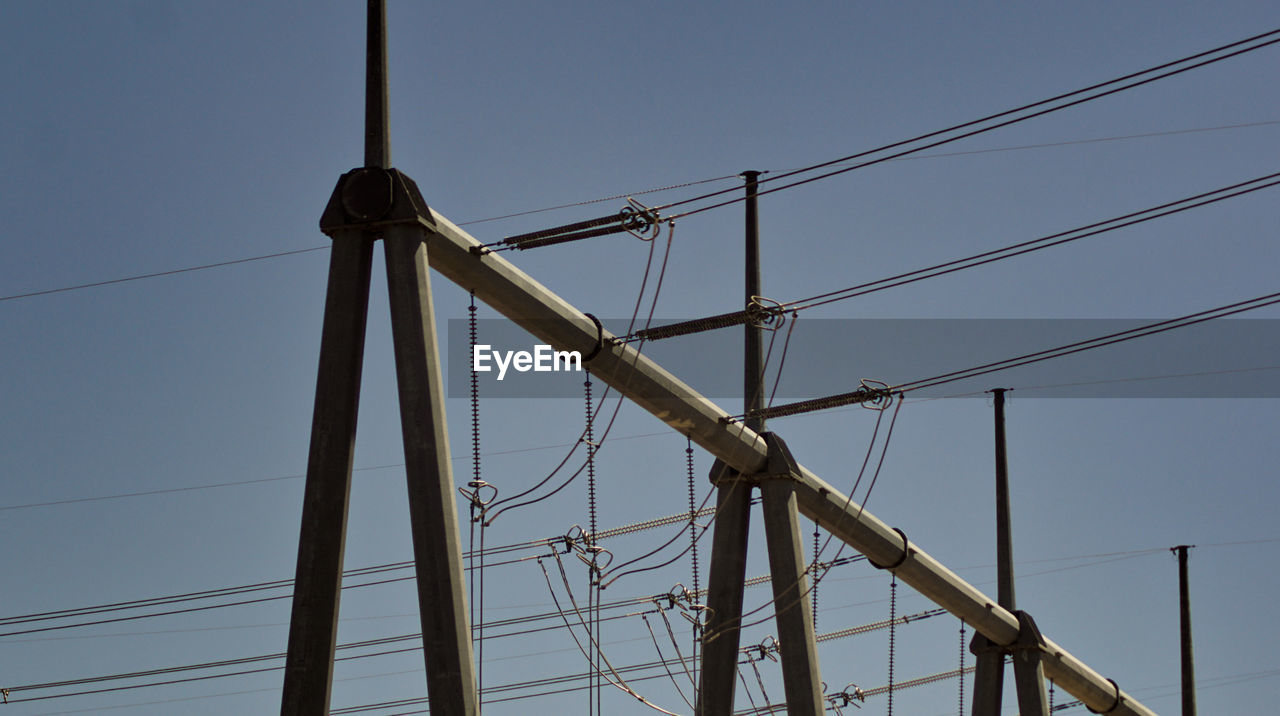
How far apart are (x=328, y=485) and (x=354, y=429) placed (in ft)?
1.93

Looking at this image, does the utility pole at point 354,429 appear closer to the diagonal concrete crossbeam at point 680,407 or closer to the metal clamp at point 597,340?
the diagonal concrete crossbeam at point 680,407

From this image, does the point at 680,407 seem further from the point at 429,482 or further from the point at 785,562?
the point at 429,482

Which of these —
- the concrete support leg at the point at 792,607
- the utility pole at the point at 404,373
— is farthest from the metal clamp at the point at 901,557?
the utility pole at the point at 404,373

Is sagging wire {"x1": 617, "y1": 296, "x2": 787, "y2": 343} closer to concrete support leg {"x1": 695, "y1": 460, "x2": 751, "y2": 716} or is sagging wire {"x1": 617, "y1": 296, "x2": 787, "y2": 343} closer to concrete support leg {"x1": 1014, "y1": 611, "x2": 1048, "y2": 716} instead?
concrete support leg {"x1": 695, "y1": 460, "x2": 751, "y2": 716}

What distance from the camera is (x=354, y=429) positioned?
1332 cm

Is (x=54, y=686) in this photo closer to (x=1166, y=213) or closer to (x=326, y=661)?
(x=326, y=661)

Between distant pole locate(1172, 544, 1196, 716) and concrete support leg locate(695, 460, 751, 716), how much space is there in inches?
680

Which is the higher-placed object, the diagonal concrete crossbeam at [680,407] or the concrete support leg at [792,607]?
the diagonal concrete crossbeam at [680,407]

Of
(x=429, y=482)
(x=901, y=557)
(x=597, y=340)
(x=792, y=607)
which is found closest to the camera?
(x=429, y=482)

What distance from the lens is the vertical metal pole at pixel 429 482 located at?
12.6 meters

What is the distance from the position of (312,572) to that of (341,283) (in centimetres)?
268

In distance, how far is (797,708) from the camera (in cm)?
1919

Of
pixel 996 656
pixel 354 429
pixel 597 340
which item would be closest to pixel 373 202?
pixel 354 429

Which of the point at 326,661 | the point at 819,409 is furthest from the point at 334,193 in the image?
the point at 819,409
